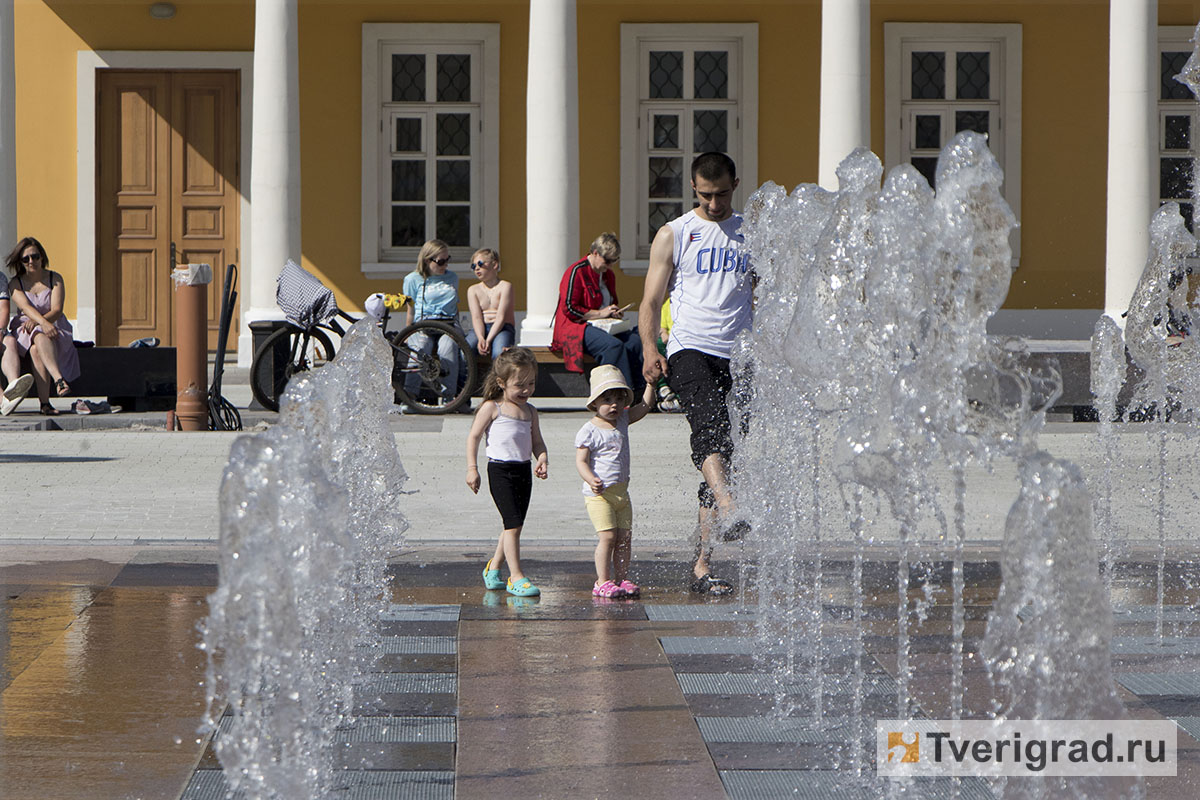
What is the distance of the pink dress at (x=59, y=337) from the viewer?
13797mm

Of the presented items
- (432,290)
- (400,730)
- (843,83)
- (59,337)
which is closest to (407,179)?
(843,83)

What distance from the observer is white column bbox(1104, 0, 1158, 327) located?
17875mm

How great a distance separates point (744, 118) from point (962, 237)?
1630 centimetres

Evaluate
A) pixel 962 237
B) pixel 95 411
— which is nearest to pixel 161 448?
pixel 95 411

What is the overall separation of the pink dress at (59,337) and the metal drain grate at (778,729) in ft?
34.3

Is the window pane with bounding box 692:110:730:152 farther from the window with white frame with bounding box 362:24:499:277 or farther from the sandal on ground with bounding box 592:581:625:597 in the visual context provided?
the sandal on ground with bounding box 592:581:625:597

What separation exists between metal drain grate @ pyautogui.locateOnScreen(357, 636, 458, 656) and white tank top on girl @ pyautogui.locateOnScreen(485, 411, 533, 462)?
112 centimetres

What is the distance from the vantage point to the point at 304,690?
393 centimetres

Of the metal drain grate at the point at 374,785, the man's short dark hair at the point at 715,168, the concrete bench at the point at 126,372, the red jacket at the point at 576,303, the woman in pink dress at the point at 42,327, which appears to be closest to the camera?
the metal drain grate at the point at 374,785

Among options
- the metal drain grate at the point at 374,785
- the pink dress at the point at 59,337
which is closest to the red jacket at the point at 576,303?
the pink dress at the point at 59,337

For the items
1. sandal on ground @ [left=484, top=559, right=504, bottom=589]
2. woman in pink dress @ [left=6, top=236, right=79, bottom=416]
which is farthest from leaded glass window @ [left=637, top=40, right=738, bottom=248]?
sandal on ground @ [left=484, top=559, right=504, bottom=589]

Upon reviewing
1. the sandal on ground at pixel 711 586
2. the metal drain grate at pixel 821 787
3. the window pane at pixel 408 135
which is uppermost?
the window pane at pixel 408 135

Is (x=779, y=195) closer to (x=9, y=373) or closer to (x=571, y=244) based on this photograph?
(x=9, y=373)

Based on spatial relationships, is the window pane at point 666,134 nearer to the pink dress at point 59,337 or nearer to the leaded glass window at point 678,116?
the leaded glass window at point 678,116
